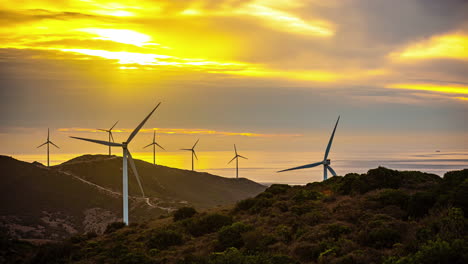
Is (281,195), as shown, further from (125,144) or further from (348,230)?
(125,144)

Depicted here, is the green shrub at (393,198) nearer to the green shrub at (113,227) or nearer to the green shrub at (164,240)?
the green shrub at (164,240)

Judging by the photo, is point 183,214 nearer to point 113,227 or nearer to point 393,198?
point 113,227

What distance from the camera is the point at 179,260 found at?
4897 cm

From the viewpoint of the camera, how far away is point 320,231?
163 ft

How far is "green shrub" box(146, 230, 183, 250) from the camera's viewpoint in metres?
58.7

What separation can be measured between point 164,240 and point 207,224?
5.86 meters

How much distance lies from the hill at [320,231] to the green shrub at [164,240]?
11 cm

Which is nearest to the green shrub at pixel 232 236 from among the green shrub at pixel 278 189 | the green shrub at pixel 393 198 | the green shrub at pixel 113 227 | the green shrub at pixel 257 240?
the green shrub at pixel 257 240

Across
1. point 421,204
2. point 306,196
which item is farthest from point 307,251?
point 306,196

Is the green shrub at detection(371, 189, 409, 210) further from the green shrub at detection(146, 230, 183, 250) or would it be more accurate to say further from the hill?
the green shrub at detection(146, 230, 183, 250)

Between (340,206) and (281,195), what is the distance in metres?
16.2

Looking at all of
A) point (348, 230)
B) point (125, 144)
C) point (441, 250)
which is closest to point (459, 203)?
point (348, 230)

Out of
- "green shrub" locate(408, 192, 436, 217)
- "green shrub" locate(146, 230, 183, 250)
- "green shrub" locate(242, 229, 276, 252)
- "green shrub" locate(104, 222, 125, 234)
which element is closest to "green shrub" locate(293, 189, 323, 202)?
"green shrub" locate(242, 229, 276, 252)

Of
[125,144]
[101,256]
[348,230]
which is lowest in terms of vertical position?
[101,256]
